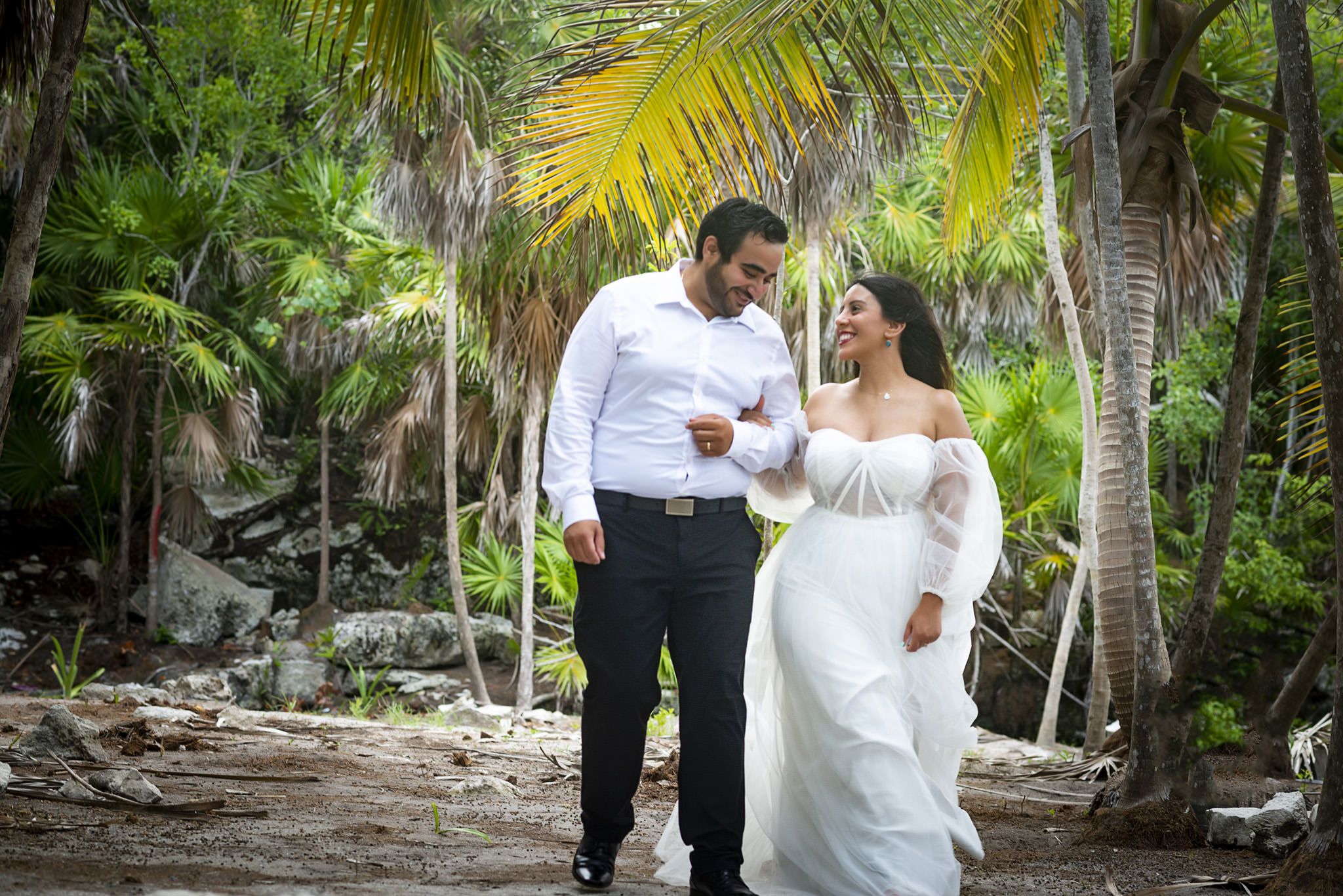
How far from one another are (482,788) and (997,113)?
4378 mm

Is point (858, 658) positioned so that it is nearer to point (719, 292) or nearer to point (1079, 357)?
point (719, 292)

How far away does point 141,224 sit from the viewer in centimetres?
1242

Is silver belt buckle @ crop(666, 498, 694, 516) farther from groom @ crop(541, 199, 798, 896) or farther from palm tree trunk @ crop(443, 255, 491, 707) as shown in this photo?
palm tree trunk @ crop(443, 255, 491, 707)

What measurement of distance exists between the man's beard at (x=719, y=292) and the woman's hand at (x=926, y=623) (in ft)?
3.45

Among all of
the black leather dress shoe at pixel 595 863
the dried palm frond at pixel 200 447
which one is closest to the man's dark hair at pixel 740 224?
the black leather dress shoe at pixel 595 863

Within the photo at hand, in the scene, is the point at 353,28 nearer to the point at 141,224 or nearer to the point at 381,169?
the point at 381,169

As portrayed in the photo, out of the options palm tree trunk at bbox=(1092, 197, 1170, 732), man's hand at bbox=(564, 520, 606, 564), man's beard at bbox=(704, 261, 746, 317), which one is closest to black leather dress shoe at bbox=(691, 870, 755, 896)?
man's hand at bbox=(564, 520, 606, 564)

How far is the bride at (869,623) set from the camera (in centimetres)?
305

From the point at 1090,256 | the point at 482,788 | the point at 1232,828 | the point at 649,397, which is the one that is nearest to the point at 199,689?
the point at 482,788

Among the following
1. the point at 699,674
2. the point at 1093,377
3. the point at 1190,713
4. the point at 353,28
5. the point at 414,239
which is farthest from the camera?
the point at 1093,377

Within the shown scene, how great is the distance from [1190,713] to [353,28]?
384 cm

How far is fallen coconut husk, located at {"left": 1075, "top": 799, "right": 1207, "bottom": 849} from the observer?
3.83 m

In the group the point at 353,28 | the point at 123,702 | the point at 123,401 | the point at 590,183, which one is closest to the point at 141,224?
the point at 123,401

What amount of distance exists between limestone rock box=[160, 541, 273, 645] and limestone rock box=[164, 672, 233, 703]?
4.81 metres
